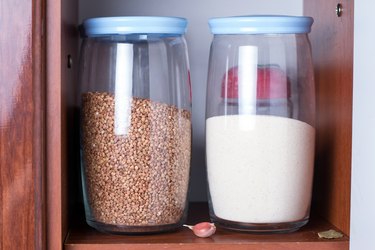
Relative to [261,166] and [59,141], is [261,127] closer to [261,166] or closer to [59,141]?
[261,166]

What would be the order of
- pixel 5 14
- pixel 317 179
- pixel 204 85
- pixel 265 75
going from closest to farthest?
pixel 5 14
pixel 265 75
pixel 317 179
pixel 204 85

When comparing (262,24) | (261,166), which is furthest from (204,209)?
(262,24)

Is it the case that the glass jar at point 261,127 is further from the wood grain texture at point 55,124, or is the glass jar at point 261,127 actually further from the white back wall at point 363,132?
the wood grain texture at point 55,124

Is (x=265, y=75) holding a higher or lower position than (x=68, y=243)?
higher

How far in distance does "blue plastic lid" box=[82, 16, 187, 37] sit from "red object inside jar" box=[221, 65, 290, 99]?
3.9 inches

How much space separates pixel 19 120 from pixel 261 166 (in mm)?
320

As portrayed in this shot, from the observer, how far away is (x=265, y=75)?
3.43 ft

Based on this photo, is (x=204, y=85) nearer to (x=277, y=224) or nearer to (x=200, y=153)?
(x=200, y=153)

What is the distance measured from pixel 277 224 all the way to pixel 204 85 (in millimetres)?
347

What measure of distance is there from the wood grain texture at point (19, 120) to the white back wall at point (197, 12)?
0.39 m

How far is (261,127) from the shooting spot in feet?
3.39

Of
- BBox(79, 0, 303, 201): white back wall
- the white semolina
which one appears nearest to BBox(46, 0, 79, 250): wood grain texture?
the white semolina

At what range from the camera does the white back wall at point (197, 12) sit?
4.31 feet

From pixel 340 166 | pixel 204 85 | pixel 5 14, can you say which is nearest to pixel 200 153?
pixel 204 85
